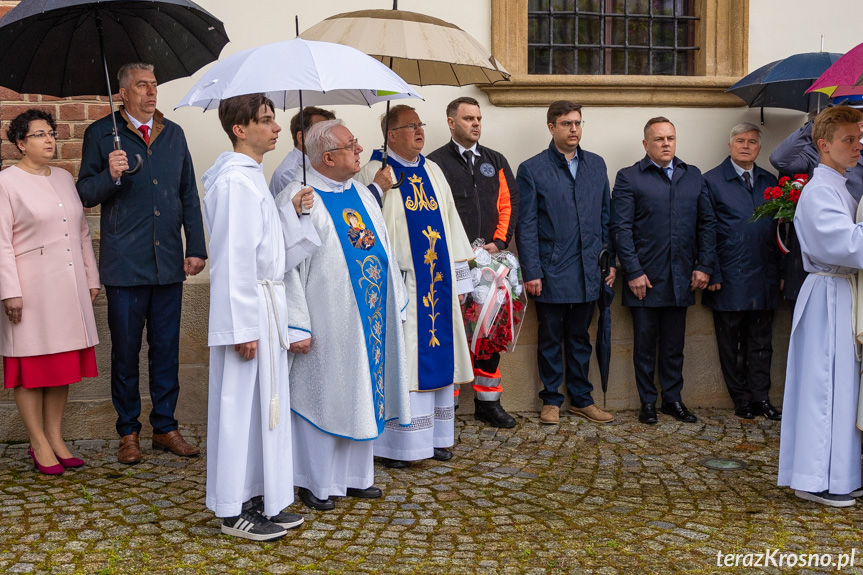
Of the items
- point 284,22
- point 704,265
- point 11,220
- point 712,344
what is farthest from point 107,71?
point 712,344

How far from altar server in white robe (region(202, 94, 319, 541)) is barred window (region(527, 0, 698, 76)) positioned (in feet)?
11.8

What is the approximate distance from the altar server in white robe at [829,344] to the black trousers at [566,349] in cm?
208

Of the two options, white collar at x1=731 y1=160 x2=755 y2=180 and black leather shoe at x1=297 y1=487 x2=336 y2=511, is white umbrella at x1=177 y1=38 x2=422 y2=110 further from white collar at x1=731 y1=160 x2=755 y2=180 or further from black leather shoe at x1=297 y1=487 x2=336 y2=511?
white collar at x1=731 y1=160 x2=755 y2=180

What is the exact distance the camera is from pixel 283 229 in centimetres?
483

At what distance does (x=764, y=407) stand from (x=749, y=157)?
180 cm

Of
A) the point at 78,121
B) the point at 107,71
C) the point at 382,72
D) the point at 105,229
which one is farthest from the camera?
the point at 78,121

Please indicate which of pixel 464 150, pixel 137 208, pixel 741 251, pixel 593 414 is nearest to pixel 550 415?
pixel 593 414

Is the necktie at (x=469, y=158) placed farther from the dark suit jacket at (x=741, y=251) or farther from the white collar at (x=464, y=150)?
the dark suit jacket at (x=741, y=251)

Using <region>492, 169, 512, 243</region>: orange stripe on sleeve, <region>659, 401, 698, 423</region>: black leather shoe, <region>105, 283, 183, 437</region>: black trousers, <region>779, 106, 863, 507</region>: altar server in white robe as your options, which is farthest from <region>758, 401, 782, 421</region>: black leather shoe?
<region>105, 283, 183, 437</region>: black trousers

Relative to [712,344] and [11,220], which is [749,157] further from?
[11,220]

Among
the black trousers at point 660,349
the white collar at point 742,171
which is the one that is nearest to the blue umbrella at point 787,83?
the white collar at point 742,171

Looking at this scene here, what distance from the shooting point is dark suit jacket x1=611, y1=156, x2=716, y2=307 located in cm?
717

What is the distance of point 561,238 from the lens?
277 inches

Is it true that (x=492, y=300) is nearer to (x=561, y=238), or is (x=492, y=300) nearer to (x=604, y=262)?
(x=561, y=238)
